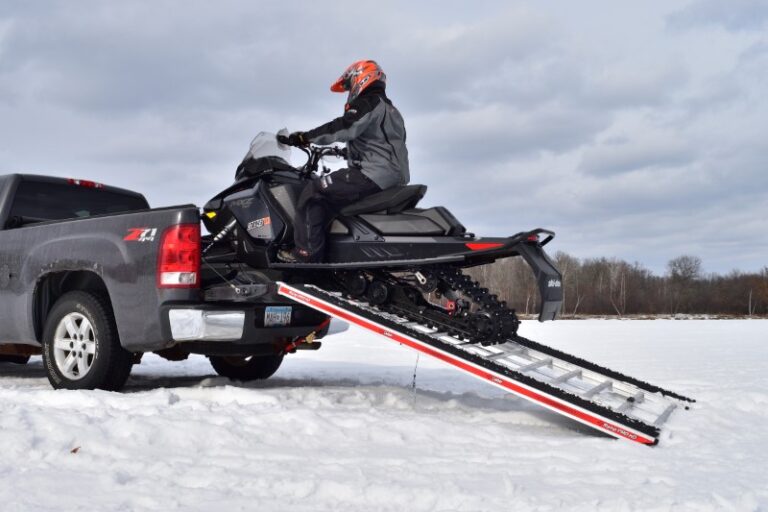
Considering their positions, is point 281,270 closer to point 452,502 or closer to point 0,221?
point 0,221

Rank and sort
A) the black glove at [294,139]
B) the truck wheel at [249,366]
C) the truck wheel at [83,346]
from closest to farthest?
the truck wheel at [83,346] → the black glove at [294,139] → the truck wheel at [249,366]

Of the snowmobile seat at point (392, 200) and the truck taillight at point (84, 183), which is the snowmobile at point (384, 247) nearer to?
the snowmobile seat at point (392, 200)

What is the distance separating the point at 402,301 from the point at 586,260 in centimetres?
7673

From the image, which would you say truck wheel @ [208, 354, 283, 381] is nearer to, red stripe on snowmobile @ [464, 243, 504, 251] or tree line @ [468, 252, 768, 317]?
red stripe on snowmobile @ [464, 243, 504, 251]

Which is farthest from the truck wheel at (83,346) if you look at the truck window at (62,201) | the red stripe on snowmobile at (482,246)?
the red stripe on snowmobile at (482,246)

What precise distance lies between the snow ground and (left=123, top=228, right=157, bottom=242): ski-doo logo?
3.78 feet

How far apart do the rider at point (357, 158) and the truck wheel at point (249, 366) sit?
1748 mm

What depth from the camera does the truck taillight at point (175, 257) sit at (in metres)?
4.96

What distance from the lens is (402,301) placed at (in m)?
5.21

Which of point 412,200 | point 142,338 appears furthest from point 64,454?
point 412,200

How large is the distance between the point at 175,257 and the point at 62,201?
242cm

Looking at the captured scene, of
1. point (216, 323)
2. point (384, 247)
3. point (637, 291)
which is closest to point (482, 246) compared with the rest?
point (384, 247)

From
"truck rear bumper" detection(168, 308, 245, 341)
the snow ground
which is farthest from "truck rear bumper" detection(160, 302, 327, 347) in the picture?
the snow ground

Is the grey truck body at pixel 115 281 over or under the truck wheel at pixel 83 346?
over
